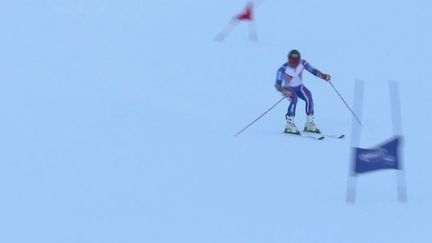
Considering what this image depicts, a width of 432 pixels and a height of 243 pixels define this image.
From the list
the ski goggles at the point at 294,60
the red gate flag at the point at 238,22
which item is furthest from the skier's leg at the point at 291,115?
the red gate flag at the point at 238,22

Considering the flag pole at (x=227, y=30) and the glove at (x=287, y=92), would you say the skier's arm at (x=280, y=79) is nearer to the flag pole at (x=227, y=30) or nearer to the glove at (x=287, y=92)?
the glove at (x=287, y=92)

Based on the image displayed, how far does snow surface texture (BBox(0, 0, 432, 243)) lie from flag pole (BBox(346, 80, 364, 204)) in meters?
0.08

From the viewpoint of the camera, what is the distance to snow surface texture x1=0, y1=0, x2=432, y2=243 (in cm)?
644

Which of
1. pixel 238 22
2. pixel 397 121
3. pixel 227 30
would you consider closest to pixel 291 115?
pixel 397 121

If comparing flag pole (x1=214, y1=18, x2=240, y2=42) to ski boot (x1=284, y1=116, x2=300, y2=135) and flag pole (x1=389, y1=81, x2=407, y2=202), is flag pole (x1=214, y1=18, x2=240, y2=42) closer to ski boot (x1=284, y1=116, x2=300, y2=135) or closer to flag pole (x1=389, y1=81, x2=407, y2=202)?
flag pole (x1=389, y1=81, x2=407, y2=202)

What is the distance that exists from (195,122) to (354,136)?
1.64 meters

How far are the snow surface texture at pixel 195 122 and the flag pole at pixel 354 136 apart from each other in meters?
0.08

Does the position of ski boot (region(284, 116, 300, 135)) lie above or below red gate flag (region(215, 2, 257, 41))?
below

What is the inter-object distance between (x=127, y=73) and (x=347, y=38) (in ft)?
12.3

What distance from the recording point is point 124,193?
692cm

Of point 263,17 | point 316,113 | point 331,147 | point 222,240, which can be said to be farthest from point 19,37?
point 222,240

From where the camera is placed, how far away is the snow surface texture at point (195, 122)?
644 cm

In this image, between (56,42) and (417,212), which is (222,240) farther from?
(56,42)

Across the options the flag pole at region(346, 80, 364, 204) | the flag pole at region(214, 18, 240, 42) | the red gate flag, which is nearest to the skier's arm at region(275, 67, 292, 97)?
the flag pole at region(346, 80, 364, 204)
